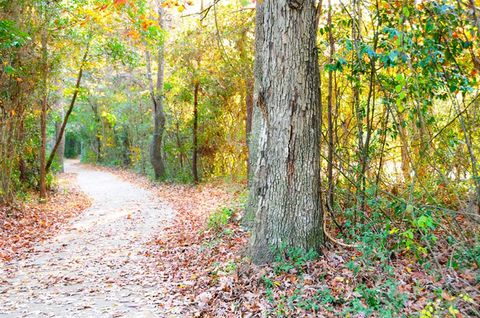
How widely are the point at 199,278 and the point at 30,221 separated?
660 cm

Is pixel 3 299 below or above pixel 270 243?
below

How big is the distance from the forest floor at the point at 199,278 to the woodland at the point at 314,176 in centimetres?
3

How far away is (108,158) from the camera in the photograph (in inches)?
1399

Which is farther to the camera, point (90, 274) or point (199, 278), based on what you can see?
point (90, 274)

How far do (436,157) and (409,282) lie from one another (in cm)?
249

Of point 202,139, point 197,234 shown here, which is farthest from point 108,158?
point 197,234

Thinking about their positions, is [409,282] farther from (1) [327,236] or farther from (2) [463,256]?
(1) [327,236]

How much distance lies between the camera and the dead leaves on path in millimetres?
8617

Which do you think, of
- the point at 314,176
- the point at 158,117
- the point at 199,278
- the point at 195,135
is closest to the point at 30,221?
the point at 199,278

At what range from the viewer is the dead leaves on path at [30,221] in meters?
8.62

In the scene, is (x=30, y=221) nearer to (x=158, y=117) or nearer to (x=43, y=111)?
(x=43, y=111)

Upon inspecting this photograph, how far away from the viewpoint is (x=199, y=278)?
6.11 meters

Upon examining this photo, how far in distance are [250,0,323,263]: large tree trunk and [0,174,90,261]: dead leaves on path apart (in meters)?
5.52

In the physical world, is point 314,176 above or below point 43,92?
below
